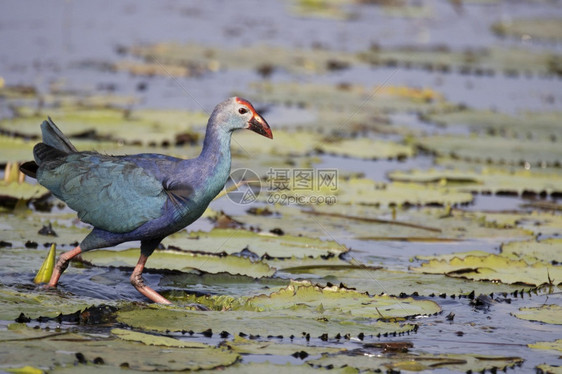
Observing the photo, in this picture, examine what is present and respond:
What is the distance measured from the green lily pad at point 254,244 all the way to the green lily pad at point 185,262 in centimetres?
20

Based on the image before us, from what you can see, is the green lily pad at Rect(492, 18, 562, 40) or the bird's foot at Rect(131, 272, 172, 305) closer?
the bird's foot at Rect(131, 272, 172, 305)

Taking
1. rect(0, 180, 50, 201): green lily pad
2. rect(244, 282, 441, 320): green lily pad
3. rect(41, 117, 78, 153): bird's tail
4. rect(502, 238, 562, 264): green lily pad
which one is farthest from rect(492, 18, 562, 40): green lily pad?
rect(41, 117, 78, 153): bird's tail

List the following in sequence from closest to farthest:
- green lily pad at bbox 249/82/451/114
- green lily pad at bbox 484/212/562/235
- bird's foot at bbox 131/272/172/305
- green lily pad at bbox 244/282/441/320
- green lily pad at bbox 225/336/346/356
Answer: green lily pad at bbox 225/336/346/356
green lily pad at bbox 244/282/441/320
bird's foot at bbox 131/272/172/305
green lily pad at bbox 484/212/562/235
green lily pad at bbox 249/82/451/114

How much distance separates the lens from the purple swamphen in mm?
5746

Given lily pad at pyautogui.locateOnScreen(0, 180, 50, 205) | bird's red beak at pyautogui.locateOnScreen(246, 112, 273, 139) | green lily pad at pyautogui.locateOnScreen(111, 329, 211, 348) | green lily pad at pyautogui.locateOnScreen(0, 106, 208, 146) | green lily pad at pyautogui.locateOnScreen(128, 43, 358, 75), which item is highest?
green lily pad at pyautogui.locateOnScreen(128, 43, 358, 75)

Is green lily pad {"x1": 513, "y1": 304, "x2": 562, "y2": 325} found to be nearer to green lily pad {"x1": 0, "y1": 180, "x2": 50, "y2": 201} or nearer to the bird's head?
the bird's head

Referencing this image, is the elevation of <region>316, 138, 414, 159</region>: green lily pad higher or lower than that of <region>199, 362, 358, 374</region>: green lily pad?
higher

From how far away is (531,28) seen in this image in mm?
19031

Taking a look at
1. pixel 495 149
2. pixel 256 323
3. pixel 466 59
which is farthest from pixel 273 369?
pixel 466 59

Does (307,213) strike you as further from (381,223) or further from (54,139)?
(54,139)

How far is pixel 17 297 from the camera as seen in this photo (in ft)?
18.0

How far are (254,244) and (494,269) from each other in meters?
1.82

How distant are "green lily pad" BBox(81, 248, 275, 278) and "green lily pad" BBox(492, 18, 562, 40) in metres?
13.7

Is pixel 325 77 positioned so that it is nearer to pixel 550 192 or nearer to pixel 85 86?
pixel 85 86
